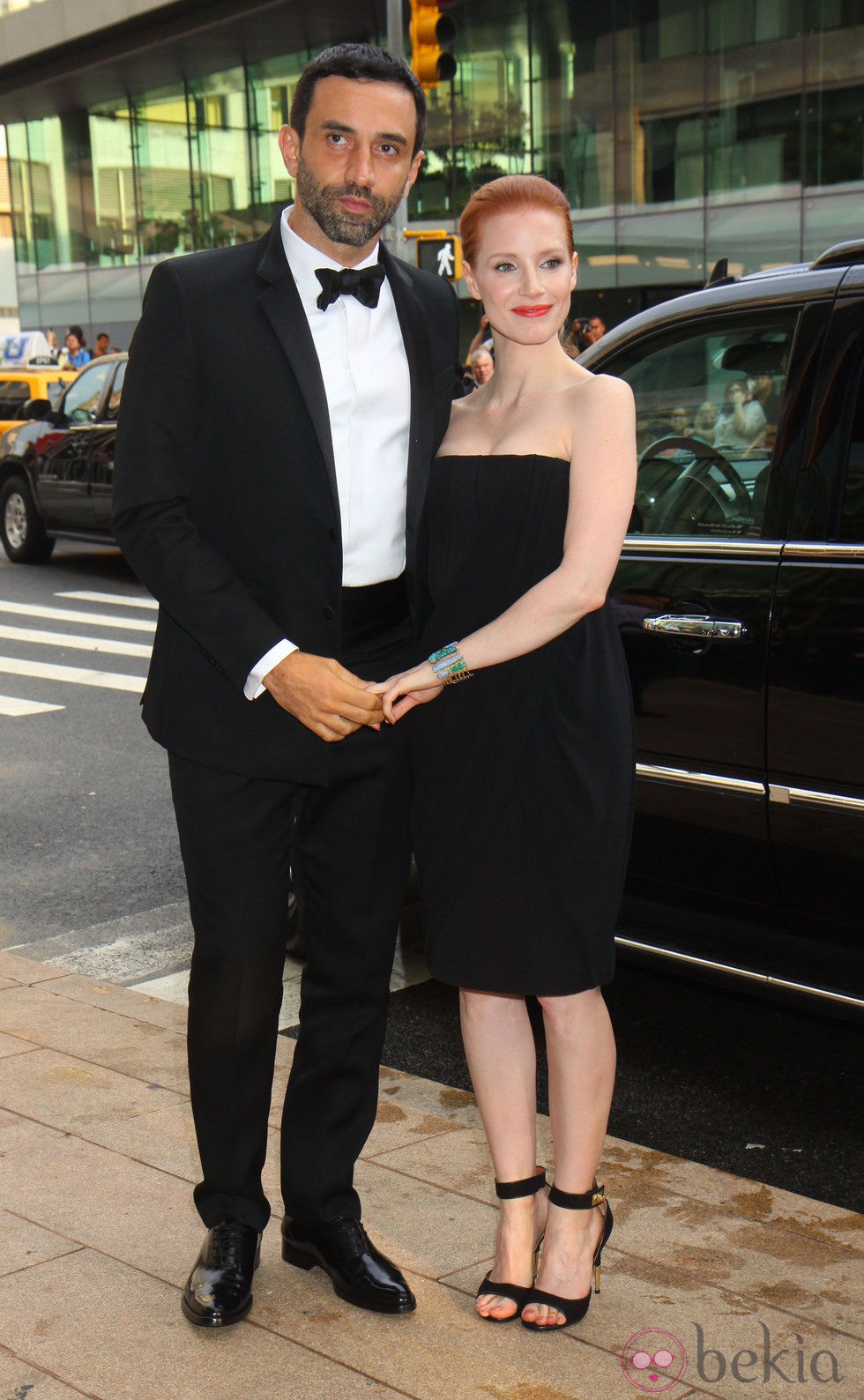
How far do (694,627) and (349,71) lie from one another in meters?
1.51

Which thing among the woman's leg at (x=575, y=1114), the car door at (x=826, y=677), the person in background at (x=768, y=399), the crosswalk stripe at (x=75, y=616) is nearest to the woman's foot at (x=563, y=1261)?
the woman's leg at (x=575, y=1114)

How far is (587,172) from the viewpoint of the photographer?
90.1 ft

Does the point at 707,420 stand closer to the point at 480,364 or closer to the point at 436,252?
the point at 480,364

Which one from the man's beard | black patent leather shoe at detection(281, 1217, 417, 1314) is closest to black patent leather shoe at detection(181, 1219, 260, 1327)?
black patent leather shoe at detection(281, 1217, 417, 1314)

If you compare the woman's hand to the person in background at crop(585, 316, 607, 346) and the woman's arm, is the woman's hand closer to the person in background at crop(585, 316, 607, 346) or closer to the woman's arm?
the woman's arm

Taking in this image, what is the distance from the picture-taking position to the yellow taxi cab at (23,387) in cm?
2144

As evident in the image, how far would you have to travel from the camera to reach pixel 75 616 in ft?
41.3

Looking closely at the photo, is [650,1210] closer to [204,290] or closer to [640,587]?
[640,587]

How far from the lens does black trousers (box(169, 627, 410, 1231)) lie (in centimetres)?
288

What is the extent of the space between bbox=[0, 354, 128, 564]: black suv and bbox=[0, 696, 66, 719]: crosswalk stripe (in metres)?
5.04

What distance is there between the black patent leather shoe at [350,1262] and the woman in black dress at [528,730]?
6.2 inches

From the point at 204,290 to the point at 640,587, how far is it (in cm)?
149

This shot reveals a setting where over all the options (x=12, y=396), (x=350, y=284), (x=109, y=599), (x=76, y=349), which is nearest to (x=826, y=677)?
(x=350, y=284)

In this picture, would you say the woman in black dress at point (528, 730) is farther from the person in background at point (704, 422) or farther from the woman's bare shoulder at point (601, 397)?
the person in background at point (704, 422)
